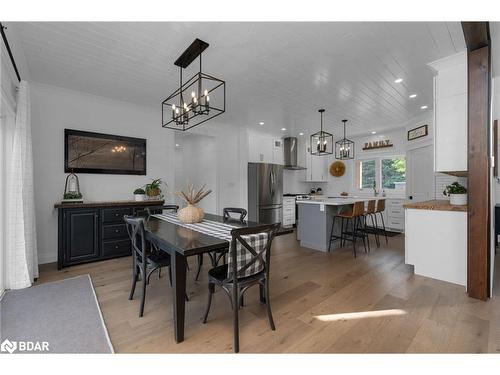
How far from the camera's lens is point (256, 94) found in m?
3.66

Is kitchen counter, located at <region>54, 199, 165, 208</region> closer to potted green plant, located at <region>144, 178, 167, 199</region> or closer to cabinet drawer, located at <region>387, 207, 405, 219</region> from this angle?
potted green plant, located at <region>144, 178, 167, 199</region>

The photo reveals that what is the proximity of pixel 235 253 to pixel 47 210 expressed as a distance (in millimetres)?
3377

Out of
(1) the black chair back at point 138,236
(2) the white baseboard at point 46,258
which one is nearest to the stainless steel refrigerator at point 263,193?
(1) the black chair back at point 138,236

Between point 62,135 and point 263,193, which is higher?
point 62,135

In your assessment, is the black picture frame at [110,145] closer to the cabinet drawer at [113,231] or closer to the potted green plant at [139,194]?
the potted green plant at [139,194]

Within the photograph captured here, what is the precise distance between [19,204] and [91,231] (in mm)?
985

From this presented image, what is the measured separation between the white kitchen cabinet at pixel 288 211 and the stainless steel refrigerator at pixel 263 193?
12.6 inches

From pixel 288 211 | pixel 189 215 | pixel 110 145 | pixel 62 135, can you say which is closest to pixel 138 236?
pixel 189 215

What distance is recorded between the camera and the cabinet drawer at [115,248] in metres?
3.45

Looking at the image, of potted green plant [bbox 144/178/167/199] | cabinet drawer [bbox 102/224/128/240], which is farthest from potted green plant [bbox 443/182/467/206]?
cabinet drawer [bbox 102/224/128/240]

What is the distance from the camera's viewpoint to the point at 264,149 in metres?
6.18

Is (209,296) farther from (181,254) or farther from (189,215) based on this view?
(189,215)
